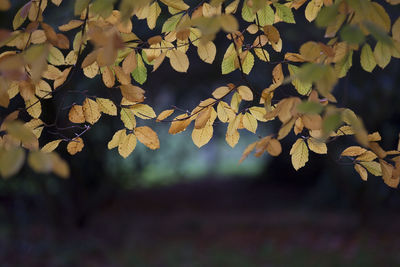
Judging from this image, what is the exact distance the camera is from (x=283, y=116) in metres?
1.02

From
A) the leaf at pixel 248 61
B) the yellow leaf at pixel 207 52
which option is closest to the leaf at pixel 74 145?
the yellow leaf at pixel 207 52

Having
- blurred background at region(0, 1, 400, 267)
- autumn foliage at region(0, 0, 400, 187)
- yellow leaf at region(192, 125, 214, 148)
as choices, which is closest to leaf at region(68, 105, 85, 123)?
autumn foliage at region(0, 0, 400, 187)

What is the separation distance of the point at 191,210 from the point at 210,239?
2630mm

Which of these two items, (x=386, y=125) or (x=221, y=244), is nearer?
(x=221, y=244)

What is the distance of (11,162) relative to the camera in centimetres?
77

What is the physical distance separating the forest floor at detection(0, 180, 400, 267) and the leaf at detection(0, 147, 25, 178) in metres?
4.58

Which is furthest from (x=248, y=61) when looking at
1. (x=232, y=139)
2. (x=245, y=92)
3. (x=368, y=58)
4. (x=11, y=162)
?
(x=11, y=162)

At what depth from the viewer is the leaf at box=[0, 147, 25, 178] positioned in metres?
0.76

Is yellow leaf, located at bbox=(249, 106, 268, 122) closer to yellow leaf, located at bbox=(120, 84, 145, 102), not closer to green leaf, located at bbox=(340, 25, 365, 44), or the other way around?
yellow leaf, located at bbox=(120, 84, 145, 102)

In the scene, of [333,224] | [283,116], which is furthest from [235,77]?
[283,116]

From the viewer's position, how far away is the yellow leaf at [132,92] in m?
1.29

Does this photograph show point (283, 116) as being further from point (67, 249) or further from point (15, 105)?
point (67, 249)

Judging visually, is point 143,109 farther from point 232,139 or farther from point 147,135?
point 232,139

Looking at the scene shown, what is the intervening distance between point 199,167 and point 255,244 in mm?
10290
